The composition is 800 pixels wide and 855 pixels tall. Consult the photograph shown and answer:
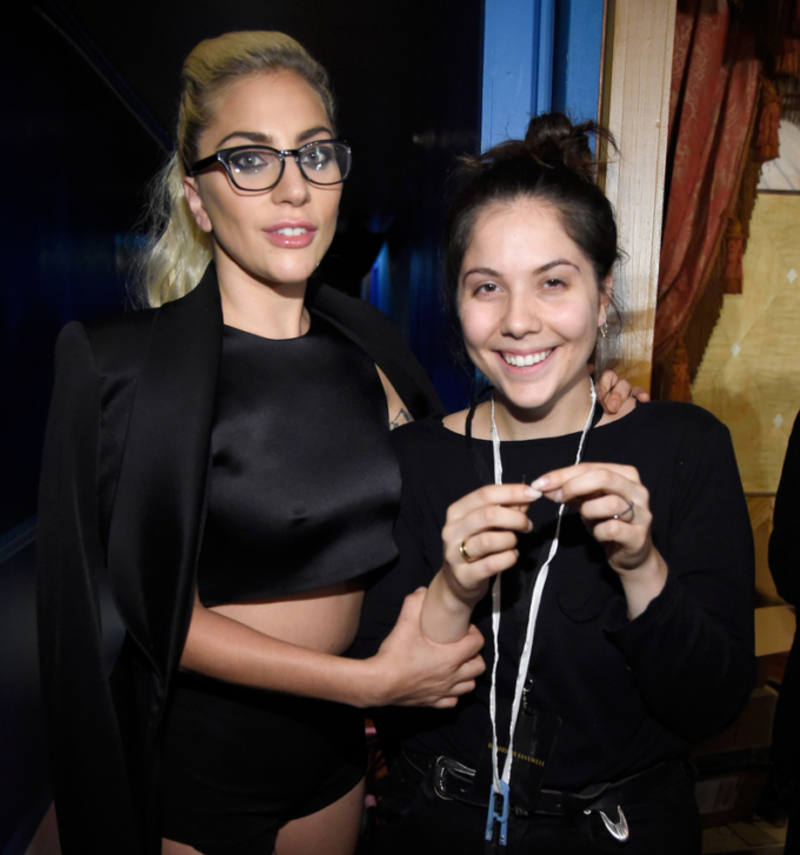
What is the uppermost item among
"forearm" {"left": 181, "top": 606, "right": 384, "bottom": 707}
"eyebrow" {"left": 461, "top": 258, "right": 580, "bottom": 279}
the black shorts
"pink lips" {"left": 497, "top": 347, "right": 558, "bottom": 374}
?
"eyebrow" {"left": 461, "top": 258, "right": 580, "bottom": 279}

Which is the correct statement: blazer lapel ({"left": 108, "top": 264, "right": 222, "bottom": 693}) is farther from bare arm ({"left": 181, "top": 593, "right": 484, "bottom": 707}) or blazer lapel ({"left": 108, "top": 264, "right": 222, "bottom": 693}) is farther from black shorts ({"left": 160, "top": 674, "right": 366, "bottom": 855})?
black shorts ({"left": 160, "top": 674, "right": 366, "bottom": 855})

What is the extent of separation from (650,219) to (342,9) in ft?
8.11

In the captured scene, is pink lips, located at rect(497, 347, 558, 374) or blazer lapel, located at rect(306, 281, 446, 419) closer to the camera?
pink lips, located at rect(497, 347, 558, 374)

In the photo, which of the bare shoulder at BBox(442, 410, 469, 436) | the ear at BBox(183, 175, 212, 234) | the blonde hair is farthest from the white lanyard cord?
the blonde hair

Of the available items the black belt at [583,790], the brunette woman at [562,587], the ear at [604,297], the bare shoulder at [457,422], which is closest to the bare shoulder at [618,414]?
the brunette woman at [562,587]

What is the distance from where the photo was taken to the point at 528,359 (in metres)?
1.08

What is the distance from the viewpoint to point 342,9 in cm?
324

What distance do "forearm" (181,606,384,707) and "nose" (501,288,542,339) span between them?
61 centimetres

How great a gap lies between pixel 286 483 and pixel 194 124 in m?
0.70

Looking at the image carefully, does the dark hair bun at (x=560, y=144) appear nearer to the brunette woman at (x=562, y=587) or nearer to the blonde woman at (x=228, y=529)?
the brunette woman at (x=562, y=587)

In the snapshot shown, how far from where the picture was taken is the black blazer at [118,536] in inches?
42.7

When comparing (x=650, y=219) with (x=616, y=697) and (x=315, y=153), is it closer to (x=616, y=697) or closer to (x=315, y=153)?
(x=315, y=153)

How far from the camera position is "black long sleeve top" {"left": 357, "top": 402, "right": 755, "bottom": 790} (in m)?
0.95

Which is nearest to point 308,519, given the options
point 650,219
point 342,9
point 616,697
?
point 616,697
